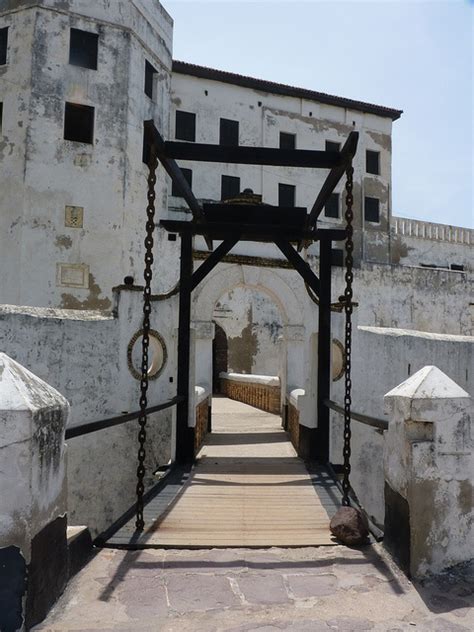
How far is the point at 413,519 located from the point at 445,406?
74 cm

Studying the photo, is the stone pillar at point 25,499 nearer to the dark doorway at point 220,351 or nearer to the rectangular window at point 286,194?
the rectangular window at point 286,194

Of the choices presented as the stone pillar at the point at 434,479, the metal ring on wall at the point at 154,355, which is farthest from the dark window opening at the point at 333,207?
the stone pillar at the point at 434,479

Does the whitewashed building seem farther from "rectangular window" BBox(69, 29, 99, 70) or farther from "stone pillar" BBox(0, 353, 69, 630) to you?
"stone pillar" BBox(0, 353, 69, 630)

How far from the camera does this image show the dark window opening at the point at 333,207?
2544cm

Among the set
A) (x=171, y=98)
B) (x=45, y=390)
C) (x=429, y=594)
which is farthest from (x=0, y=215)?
(x=429, y=594)

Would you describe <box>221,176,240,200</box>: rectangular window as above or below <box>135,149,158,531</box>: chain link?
above

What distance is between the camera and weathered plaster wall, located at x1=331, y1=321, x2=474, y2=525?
382 inches

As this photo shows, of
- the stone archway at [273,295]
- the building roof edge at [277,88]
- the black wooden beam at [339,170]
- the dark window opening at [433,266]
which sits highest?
the building roof edge at [277,88]

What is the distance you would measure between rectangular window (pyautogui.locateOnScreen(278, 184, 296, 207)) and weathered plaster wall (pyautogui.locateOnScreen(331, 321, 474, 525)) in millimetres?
15152

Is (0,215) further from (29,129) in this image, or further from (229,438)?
(229,438)

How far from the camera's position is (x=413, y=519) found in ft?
11.4

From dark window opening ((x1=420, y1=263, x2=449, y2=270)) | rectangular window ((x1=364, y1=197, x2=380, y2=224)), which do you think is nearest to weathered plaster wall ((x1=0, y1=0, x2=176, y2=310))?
rectangular window ((x1=364, y1=197, x2=380, y2=224))

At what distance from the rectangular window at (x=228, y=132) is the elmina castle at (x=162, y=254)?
0.08 metres

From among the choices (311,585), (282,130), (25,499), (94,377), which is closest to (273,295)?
(94,377)
